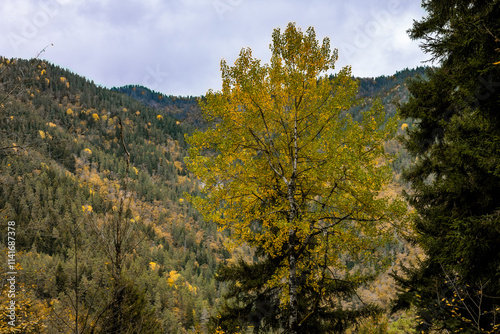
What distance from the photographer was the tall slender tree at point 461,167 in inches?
144

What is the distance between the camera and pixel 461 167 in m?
5.26

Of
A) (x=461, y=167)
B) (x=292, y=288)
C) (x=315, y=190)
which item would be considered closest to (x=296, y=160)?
(x=315, y=190)

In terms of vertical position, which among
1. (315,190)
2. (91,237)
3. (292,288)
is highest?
(315,190)

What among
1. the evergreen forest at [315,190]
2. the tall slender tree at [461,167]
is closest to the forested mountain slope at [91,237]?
the evergreen forest at [315,190]

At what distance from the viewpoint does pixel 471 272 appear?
13.1 ft

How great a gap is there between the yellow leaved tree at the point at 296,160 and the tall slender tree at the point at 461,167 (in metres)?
1.24

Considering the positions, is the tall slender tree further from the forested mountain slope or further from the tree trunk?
the tree trunk

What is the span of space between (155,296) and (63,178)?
8593 cm

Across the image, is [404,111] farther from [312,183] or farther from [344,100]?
[312,183]

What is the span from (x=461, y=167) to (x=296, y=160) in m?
3.23

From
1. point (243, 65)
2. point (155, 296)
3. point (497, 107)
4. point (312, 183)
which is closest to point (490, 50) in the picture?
point (497, 107)

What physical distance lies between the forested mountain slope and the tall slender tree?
1491 mm

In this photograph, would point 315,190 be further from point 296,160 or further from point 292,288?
point 292,288

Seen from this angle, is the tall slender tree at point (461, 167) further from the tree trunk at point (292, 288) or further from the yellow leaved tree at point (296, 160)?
the tree trunk at point (292, 288)
